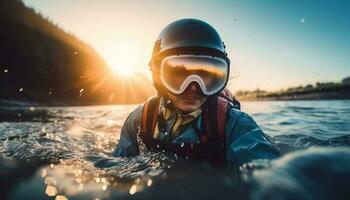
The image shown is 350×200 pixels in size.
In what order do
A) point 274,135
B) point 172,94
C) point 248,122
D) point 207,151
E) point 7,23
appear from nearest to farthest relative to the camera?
point 248,122
point 207,151
point 172,94
point 274,135
point 7,23

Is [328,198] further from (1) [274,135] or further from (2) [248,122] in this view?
(1) [274,135]

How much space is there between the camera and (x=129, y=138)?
383 centimetres

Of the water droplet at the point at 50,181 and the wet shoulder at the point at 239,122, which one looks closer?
Answer: the water droplet at the point at 50,181

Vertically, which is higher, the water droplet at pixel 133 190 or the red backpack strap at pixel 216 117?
the red backpack strap at pixel 216 117

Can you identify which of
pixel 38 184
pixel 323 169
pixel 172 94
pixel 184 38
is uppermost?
pixel 184 38

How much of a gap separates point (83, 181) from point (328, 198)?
5.40ft

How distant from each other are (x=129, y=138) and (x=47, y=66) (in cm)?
2486

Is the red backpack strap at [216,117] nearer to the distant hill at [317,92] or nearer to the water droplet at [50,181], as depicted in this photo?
the water droplet at [50,181]

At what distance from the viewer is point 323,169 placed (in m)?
1.48

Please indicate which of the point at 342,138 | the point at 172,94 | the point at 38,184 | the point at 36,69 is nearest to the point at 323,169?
the point at 38,184

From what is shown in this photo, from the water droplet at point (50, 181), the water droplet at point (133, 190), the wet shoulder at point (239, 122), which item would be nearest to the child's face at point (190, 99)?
the wet shoulder at point (239, 122)

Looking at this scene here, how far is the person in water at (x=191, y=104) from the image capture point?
10.1 feet

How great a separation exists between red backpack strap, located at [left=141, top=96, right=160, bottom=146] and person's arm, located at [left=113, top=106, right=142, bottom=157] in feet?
0.56

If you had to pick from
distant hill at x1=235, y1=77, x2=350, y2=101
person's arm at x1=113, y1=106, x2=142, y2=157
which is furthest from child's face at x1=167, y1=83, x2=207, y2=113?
distant hill at x1=235, y1=77, x2=350, y2=101
